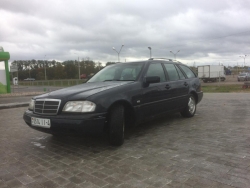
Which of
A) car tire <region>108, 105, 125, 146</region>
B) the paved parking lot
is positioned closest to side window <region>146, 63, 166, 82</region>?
the paved parking lot

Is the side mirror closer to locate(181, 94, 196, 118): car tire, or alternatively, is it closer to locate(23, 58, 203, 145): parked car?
locate(23, 58, 203, 145): parked car

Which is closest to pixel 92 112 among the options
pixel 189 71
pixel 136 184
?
pixel 136 184

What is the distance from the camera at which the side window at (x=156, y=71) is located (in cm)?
451

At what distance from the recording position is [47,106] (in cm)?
342

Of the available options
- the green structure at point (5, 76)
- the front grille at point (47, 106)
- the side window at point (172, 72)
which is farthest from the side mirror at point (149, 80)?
the green structure at point (5, 76)

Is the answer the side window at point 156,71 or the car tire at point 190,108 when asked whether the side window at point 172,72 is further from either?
the car tire at point 190,108

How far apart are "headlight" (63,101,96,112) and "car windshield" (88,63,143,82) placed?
1276mm

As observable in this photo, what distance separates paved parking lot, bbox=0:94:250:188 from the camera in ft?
8.10

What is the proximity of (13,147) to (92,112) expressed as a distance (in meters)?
1.75

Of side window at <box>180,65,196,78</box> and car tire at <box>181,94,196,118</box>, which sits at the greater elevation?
side window at <box>180,65,196,78</box>

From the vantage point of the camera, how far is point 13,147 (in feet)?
12.5

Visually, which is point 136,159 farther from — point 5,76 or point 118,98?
point 5,76

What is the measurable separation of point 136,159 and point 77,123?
0.98 m

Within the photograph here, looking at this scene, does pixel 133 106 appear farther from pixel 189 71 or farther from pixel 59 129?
pixel 189 71
